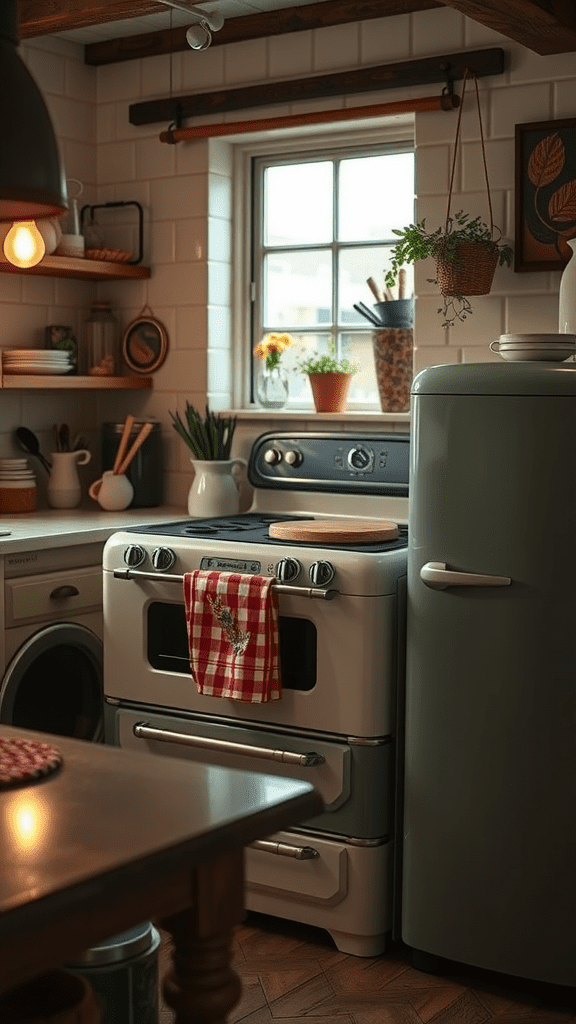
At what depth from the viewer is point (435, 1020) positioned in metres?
2.69

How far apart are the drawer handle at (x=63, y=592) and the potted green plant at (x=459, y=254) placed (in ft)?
4.20

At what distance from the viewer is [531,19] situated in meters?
2.96

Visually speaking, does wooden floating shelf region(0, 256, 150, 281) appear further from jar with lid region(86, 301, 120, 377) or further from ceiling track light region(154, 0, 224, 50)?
ceiling track light region(154, 0, 224, 50)

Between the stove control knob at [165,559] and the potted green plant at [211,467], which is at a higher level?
the potted green plant at [211,467]

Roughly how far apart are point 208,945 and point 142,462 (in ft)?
9.29

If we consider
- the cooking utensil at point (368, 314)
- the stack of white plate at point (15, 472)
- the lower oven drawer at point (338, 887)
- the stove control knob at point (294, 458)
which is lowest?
the lower oven drawer at point (338, 887)

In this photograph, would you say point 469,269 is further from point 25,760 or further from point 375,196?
point 25,760

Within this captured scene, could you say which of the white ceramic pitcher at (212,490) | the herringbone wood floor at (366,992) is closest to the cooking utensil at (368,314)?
the white ceramic pitcher at (212,490)

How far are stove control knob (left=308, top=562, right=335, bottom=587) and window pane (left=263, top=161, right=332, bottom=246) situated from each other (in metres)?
1.53

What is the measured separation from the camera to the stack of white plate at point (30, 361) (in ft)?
12.9

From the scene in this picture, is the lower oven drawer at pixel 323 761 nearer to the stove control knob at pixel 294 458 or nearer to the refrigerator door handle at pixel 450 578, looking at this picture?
the refrigerator door handle at pixel 450 578

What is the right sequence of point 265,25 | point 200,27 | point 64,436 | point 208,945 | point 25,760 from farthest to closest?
point 64,436
point 265,25
point 200,27
point 25,760
point 208,945

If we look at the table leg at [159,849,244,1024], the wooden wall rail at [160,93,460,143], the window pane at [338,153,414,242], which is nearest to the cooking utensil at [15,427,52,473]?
the wooden wall rail at [160,93,460,143]

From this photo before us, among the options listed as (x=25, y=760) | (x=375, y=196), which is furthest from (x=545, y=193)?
(x=25, y=760)
